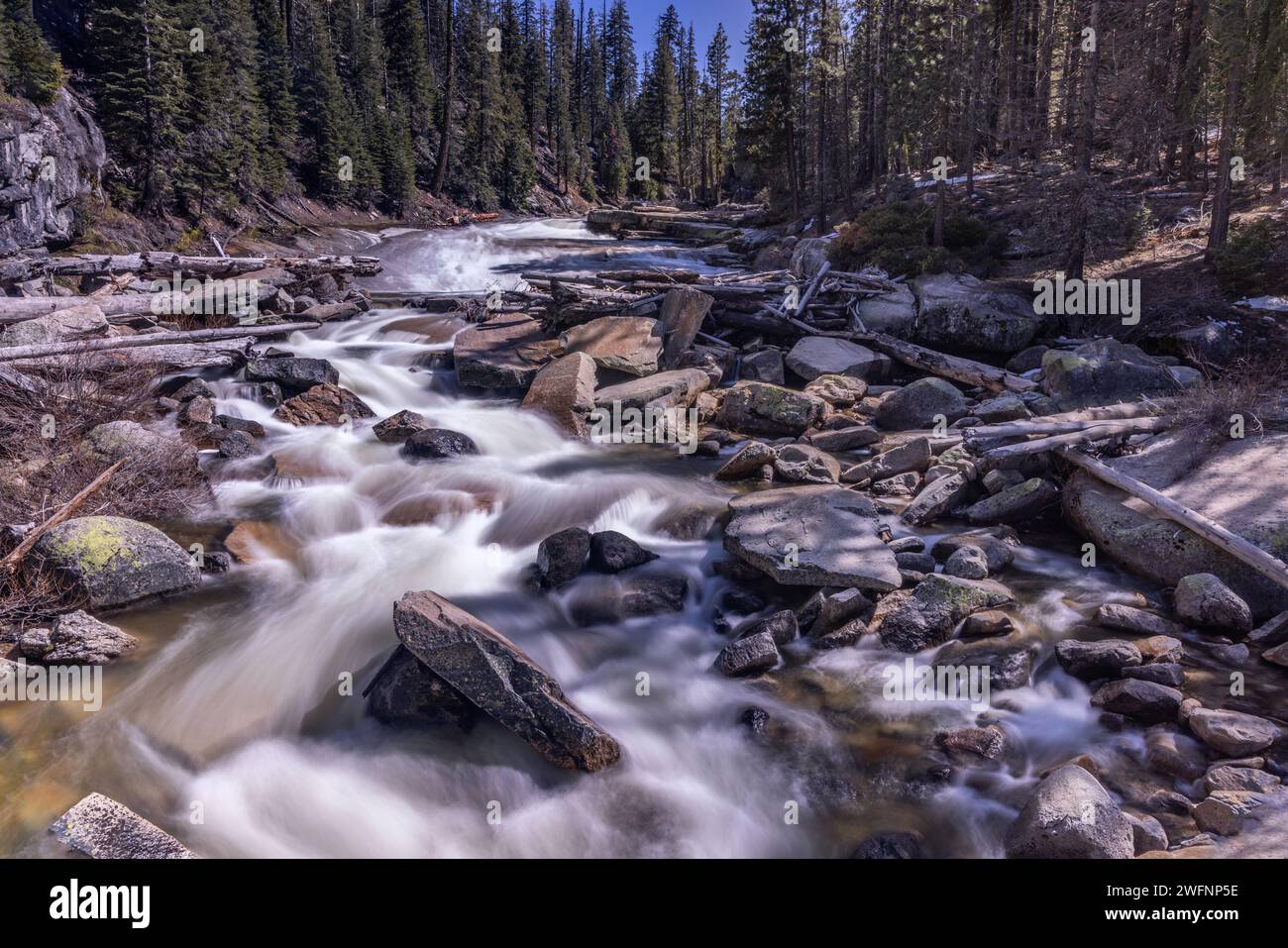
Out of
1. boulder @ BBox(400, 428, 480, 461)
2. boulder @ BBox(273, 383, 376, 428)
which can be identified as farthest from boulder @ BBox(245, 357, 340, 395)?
boulder @ BBox(400, 428, 480, 461)

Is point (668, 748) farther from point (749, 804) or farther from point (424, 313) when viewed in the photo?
point (424, 313)

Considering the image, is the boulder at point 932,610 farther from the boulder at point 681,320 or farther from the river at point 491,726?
the boulder at point 681,320

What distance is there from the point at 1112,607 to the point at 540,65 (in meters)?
74.3

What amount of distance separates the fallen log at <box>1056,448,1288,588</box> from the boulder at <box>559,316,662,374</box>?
7.86m

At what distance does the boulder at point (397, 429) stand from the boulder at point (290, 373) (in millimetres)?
2007

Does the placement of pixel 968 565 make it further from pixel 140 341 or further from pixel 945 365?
pixel 140 341

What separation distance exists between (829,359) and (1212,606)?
30.5 ft

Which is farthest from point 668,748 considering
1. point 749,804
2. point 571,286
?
point 571,286

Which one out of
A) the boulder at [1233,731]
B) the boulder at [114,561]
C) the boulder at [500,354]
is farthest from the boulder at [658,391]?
the boulder at [1233,731]

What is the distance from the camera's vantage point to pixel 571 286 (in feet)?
54.6

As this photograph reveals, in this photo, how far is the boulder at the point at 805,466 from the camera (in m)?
10.2

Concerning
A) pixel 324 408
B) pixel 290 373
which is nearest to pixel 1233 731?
pixel 324 408

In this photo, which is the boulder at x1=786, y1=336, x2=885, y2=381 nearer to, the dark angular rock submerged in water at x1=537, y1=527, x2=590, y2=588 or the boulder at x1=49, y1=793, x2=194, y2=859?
the dark angular rock submerged in water at x1=537, y1=527, x2=590, y2=588

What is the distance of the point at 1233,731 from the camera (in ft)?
16.6
